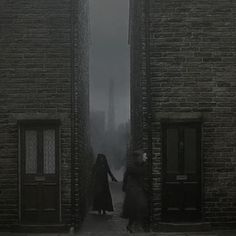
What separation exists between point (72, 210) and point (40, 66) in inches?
147

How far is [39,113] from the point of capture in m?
15.5

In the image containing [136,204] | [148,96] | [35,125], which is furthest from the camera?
[35,125]

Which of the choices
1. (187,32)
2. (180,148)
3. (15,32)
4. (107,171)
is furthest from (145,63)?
(107,171)

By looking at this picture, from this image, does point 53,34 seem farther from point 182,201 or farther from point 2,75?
point 182,201

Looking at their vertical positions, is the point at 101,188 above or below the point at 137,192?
below

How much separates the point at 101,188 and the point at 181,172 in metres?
4.52

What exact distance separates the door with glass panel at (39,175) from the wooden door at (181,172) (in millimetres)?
2778

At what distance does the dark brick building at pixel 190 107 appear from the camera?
1533cm

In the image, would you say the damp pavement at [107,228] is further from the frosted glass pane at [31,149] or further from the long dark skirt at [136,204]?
the frosted glass pane at [31,149]

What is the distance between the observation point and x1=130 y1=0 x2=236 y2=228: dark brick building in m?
15.3

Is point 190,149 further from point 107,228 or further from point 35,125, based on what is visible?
point 35,125

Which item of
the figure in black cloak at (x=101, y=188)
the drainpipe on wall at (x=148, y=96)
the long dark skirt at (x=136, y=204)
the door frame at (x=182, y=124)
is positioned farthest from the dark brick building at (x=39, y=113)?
the figure in black cloak at (x=101, y=188)

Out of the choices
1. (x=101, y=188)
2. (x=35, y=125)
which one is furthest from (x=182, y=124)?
(x=101, y=188)

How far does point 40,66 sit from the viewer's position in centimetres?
1562
